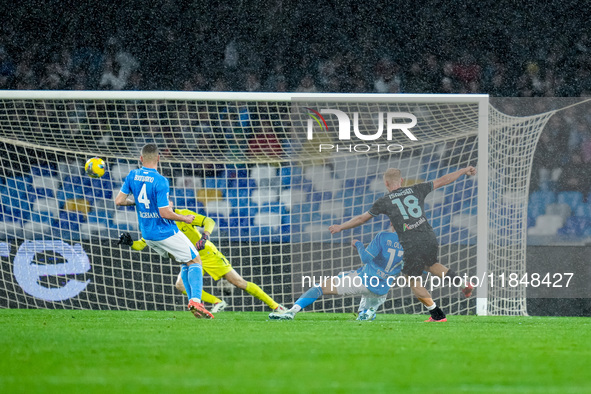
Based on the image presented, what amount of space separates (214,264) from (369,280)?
138 centimetres

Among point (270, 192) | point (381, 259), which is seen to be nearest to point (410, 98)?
point (381, 259)

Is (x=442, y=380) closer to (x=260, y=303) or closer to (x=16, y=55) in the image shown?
(x=260, y=303)

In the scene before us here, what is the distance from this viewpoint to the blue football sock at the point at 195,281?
5832 mm

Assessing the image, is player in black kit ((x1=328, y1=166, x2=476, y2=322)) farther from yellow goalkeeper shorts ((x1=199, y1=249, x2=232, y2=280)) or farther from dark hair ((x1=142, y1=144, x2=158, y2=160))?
dark hair ((x1=142, y1=144, x2=158, y2=160))

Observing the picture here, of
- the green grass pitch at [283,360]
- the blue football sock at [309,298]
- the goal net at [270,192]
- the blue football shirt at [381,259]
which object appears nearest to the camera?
the green grass pitch at [283,360]

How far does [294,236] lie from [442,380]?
4979mm

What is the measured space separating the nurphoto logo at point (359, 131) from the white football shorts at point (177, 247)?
1.85m

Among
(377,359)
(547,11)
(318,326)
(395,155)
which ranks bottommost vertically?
(318,326)

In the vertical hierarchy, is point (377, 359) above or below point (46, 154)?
below

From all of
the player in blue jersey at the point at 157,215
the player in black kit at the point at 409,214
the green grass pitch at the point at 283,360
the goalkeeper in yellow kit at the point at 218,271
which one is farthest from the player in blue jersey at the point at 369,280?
the green grass pitch at the point at 283,360

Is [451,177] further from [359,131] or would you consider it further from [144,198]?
[144,198]

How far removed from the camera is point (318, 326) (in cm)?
516

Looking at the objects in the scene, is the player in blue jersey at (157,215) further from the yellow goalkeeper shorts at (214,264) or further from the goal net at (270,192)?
the goal net at (270,192)

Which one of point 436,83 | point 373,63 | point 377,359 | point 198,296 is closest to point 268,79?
point 373,63
